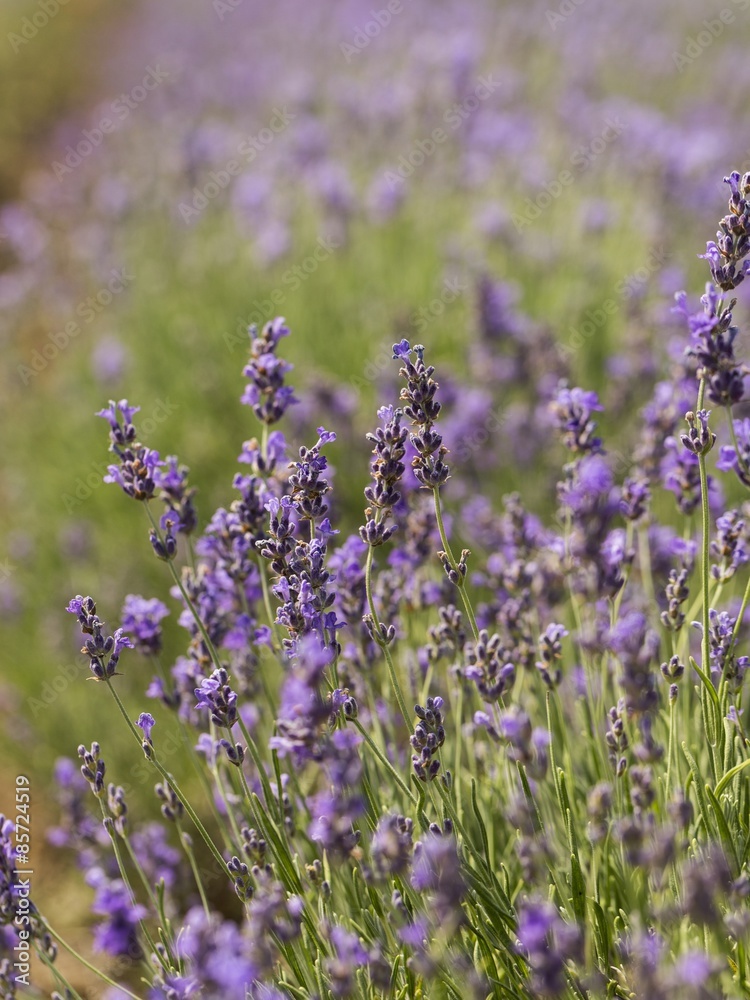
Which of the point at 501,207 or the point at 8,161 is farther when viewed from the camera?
the point at 8,161

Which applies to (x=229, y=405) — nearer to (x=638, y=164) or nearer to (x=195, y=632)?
(x=195, y=632)

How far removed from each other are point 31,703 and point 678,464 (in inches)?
116

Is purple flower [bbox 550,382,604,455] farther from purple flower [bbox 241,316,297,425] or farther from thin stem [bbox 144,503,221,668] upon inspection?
thin stem [bbox 144,503,221,668]


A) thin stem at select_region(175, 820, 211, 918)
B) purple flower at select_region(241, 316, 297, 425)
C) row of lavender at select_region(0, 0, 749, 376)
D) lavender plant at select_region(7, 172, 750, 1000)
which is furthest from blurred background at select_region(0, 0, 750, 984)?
thin stem at select_region(175, 820, 211, 918)

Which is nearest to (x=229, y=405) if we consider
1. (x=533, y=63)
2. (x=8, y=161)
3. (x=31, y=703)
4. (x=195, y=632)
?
(x=31, y=703)

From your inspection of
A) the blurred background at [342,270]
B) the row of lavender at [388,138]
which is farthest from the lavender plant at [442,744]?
the row of lavender at [388,138]

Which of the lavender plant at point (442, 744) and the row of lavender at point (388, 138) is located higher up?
the row of lavender at point (388, 138)

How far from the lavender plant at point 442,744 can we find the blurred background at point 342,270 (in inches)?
39.6

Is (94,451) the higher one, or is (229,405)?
(229,405)

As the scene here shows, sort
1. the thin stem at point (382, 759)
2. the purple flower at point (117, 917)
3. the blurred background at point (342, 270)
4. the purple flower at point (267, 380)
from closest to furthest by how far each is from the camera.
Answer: the thin stem at point (382, 759), the purple flower at point (117, 917), the purple flower at point (267, 380), the blurred background at point (342, 270)

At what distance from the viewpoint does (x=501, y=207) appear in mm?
5734

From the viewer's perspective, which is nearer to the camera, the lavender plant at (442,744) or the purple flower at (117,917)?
the lavender plant at (442,744)

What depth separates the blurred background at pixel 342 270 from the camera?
4.04 m

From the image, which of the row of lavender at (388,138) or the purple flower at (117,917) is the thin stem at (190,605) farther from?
the row of lavender at (388,138)
